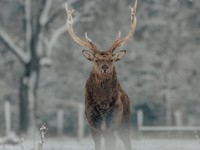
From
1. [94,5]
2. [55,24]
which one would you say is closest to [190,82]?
[55,24]

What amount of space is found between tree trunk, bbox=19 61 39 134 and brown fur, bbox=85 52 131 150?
21.9 meters

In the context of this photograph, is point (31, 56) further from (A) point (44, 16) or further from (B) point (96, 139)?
(B) point (96, 139)

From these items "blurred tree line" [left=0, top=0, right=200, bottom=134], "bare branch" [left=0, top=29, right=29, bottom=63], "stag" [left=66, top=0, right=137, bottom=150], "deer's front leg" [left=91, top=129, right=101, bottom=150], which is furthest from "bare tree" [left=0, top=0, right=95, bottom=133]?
"deer's front leg" [left=91, top=129, right=101, bottom=150]

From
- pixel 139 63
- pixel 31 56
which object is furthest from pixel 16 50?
pixel 139 63

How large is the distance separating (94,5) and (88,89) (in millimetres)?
25484

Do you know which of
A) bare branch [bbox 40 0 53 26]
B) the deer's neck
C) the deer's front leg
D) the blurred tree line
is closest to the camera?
the deer's front leg

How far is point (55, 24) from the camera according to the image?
44781 millimetres

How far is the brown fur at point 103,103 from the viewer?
11.8m

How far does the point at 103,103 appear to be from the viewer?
12.0 metres

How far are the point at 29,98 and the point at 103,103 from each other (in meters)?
22.4

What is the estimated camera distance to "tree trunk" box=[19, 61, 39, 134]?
33.9 metres

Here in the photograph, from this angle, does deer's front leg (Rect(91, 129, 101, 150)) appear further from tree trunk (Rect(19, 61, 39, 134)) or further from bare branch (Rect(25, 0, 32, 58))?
bare branch (Rect(25, 0, 32, 58))

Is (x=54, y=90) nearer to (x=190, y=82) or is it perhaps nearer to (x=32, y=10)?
(x=190, y=82)

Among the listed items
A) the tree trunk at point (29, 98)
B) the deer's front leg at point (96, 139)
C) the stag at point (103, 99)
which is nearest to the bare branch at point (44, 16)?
the tree trunk at point (29, 98)
